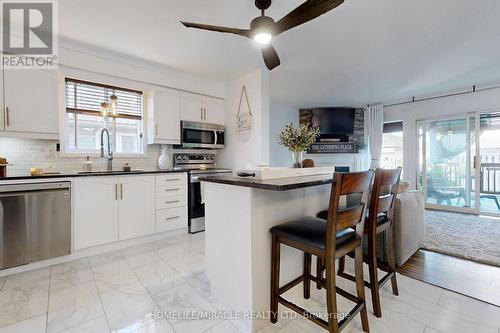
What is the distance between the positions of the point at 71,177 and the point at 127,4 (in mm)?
1892

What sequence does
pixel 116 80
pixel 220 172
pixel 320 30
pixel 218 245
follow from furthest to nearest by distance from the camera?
pixel 220 172 < pixel 116 80 < pixel 320 30 < pixel 218 245

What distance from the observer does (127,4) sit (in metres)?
2.09

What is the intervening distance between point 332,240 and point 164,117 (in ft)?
10.6

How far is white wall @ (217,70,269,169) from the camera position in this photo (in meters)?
3.58

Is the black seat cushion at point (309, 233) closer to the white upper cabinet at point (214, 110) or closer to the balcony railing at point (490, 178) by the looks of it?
the white upper cabinet at point (214, 110)

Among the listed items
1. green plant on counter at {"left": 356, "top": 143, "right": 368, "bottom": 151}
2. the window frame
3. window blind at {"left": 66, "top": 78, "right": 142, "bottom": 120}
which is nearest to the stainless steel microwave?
the window frame

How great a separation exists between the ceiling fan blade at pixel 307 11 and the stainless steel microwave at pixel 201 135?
232cm

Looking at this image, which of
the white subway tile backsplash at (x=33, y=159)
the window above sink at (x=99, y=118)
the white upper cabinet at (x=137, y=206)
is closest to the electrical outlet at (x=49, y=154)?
the white subway tile backsplash at (x=33, y=159)

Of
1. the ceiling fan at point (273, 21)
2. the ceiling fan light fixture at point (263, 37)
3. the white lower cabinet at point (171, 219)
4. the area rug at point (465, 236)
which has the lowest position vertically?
the area rug at point (465, 236)

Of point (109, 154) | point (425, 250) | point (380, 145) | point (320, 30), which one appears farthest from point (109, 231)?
point (380, 145)

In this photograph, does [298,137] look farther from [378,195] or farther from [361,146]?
[361,146]

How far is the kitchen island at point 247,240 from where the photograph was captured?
4.77 feet

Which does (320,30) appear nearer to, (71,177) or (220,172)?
(220,172)

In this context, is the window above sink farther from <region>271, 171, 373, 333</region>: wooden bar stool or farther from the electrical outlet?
<region>271, 171, 373, 333</region>: wooden bar stool
